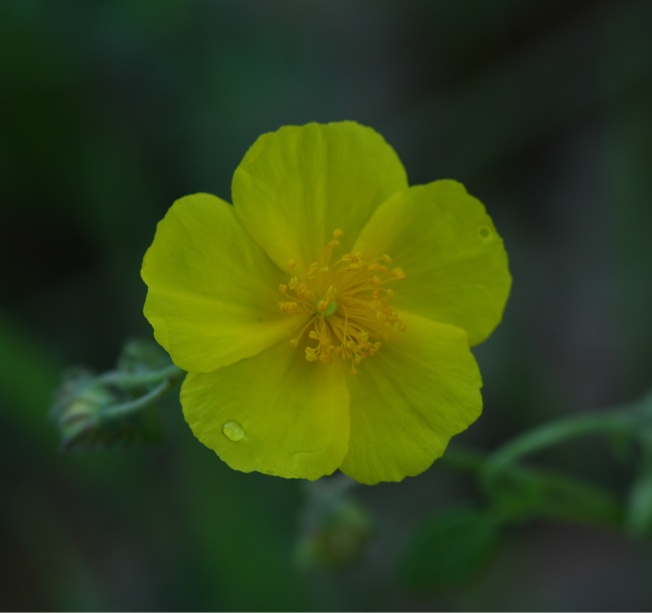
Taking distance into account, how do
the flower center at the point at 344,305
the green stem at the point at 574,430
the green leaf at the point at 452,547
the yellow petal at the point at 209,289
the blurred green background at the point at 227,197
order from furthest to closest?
the blurred green background at the point at 227,197 < the green leaf at the point at 452,547 < the green stem at the point at 574,430 < the flower center at the point at 344,305 < the yellow petal at the point at 209,289

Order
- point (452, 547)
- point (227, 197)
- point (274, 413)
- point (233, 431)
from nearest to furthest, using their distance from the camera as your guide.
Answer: point (233, 431) < point (274, 413) < point (452, 547) < point (227, 197)

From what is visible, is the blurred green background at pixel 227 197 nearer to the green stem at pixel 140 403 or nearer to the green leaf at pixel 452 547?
the green leaf at pixel 452 547

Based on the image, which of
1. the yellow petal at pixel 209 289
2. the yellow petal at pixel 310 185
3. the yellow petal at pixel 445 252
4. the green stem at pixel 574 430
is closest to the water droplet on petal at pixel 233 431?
the yellow petal at pixel 209 289

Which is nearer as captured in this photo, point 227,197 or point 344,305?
point 344,305

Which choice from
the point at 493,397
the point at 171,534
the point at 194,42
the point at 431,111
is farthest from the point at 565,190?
the point at 171,534

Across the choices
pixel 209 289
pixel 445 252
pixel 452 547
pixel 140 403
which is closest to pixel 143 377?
pixel 140 403

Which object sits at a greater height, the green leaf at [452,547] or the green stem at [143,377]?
the green stem at [143,377]

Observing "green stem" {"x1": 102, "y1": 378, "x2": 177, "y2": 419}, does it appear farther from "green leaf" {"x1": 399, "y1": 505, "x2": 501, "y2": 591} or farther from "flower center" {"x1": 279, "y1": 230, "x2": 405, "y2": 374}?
"green leaf" {"x1": 399, "y1": 505, "x2": 501, "y2": 591}

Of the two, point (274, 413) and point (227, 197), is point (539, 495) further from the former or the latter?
point (227, 197)
